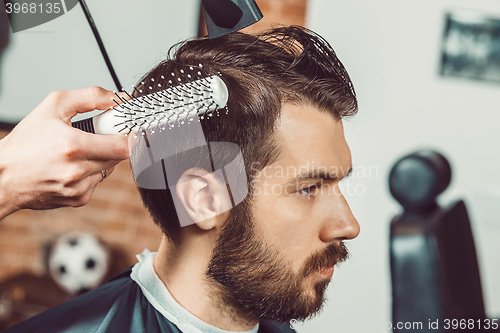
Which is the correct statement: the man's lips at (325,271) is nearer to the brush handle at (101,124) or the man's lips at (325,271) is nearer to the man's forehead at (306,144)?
the man's forehead at (306,144)

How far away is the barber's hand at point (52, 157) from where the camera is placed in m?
0.66

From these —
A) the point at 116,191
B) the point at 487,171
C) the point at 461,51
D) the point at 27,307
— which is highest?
the point at 461,51

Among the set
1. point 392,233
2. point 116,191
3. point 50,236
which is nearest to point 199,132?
point 392,233

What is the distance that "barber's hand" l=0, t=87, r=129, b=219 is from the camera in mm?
656

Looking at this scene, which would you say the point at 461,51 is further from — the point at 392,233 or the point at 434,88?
the point at 392,233

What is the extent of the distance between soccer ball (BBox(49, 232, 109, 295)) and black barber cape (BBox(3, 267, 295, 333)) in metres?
1.14

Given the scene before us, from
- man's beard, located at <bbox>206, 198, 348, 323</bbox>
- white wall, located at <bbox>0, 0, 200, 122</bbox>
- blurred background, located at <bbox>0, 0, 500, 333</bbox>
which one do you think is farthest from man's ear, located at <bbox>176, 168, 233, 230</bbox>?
blurred background, located at <bbox>0, 0, 500, 333</bbox>

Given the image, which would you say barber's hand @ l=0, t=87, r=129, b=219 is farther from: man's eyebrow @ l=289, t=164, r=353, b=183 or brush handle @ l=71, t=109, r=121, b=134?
man's eyebrow @ l=289, t=164, r=353, b=183

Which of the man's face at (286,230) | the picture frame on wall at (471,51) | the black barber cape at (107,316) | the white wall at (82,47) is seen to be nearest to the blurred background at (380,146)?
the picture frame on wall at (471,51)

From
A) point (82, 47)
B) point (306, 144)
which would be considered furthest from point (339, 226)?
point (82, 47)

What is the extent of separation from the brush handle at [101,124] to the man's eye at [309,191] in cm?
44

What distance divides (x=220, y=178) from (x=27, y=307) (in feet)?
6.27

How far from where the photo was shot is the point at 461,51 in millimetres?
2215

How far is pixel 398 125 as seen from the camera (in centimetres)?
226
